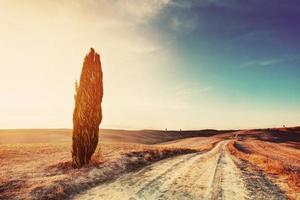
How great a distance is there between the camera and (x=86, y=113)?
1961 centimetres

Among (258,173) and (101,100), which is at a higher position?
(101,100)

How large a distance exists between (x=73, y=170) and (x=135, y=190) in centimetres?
581

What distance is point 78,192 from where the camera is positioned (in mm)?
14078

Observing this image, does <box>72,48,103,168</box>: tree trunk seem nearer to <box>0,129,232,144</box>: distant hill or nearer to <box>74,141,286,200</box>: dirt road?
<box>74,141,286,200</box>: dirt road

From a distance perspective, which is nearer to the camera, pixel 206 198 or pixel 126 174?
pixel 206 198

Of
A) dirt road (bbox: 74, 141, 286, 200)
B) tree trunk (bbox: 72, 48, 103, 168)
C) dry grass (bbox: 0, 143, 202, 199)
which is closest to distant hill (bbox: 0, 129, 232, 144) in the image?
dry grass (bbox: 0, 143, 202, 199)

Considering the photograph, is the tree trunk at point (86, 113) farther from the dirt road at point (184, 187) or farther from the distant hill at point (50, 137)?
the distant hill at point (50, 137)

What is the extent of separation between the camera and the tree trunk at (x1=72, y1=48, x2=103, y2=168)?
19531 mm

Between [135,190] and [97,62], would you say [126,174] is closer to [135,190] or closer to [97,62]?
[135,190]

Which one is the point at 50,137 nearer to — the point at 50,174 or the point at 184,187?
the point at 50,174

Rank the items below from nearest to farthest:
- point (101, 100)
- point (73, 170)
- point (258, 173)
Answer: point (73, 170) → point (258, 173) → point (101, 100)

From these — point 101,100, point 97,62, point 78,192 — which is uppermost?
point 97,62

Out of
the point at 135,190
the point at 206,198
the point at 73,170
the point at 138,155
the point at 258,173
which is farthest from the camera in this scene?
the point at 138,155

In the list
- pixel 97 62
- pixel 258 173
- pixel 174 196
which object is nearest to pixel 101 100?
pixel 97 62
